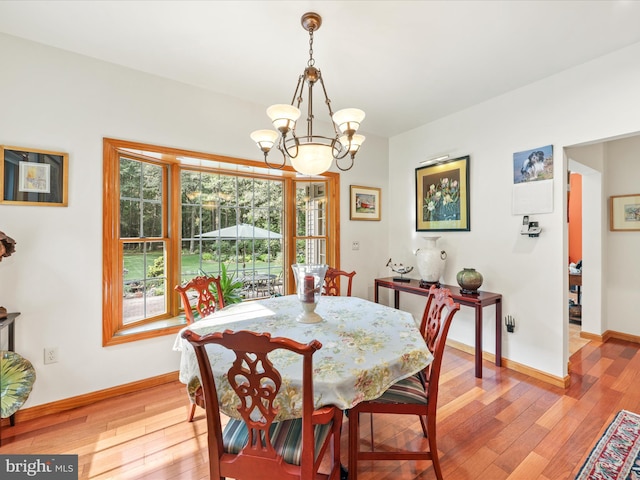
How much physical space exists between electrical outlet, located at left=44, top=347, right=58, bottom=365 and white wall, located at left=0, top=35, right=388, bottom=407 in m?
0.03

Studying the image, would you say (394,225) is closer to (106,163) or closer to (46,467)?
(106,163)

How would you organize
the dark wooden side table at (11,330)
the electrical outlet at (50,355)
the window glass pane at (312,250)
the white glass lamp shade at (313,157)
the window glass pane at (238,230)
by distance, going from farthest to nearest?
1. the window glass pane at (312,250)
2. the window glass pane at (238,230)
3. the electrical outlet at (50,355)
4. the dark wooden side table at (11,330)
5. the white glass lamp shade at (313,157)

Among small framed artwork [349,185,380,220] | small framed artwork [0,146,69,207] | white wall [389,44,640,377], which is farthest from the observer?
small framed artwork [349,185,380,220]

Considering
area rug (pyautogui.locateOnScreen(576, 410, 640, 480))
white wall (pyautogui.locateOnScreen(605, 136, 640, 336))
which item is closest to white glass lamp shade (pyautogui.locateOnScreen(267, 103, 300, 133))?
area rug (pyautogui.locateOnScreen(576, 410, 640, 480))

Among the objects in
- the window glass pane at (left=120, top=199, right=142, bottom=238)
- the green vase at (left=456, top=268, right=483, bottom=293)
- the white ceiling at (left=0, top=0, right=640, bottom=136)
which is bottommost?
the green vase at (left=456, top=268, right=483, bottom=293)

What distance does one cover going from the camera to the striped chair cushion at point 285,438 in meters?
1.11

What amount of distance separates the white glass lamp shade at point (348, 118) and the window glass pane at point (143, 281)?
2114 millimetres

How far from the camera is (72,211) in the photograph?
2.17 m

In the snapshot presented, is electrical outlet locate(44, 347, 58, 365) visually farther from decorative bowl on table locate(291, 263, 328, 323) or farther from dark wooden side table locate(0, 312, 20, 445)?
decorative bowl on table locate(291, 263, 328, 323)

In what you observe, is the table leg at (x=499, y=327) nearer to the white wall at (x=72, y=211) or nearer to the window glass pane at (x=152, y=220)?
the white wall at (x=72, y=211)

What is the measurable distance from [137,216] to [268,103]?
1.70 m

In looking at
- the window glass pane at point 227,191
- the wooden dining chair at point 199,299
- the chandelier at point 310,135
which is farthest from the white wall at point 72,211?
the chandelier at point 310,135

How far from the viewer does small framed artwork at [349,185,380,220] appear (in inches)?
147

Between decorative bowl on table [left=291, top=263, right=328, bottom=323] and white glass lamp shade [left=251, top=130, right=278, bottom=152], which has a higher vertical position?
white glass lamp shade [left=251, top=130, right=278, bottom=152]
